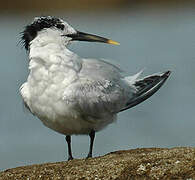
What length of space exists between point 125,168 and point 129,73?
8004 millimetres

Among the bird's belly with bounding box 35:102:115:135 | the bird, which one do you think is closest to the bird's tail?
the bird

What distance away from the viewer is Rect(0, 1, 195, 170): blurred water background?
436 inches

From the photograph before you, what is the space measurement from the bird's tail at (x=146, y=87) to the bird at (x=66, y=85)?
2cm

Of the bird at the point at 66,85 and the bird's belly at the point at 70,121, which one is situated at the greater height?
the bird at the point at 66,85

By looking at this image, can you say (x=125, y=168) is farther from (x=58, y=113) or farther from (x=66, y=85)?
(x=66, y=85)

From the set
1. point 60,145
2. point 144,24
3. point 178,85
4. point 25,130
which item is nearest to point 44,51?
point 60,145

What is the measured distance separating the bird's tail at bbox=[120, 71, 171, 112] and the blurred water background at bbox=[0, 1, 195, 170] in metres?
0.82

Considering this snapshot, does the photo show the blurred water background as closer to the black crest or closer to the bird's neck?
the bird's neck

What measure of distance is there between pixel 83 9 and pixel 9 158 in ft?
36.3

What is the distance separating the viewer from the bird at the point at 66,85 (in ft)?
21.1

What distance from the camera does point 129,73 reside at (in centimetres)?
1320

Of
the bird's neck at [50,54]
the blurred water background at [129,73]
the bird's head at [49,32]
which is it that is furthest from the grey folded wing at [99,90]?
the blurred water background at [129,73]

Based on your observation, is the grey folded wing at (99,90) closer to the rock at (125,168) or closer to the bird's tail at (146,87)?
the bird's tail at (146,87)

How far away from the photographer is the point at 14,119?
42.5ft
